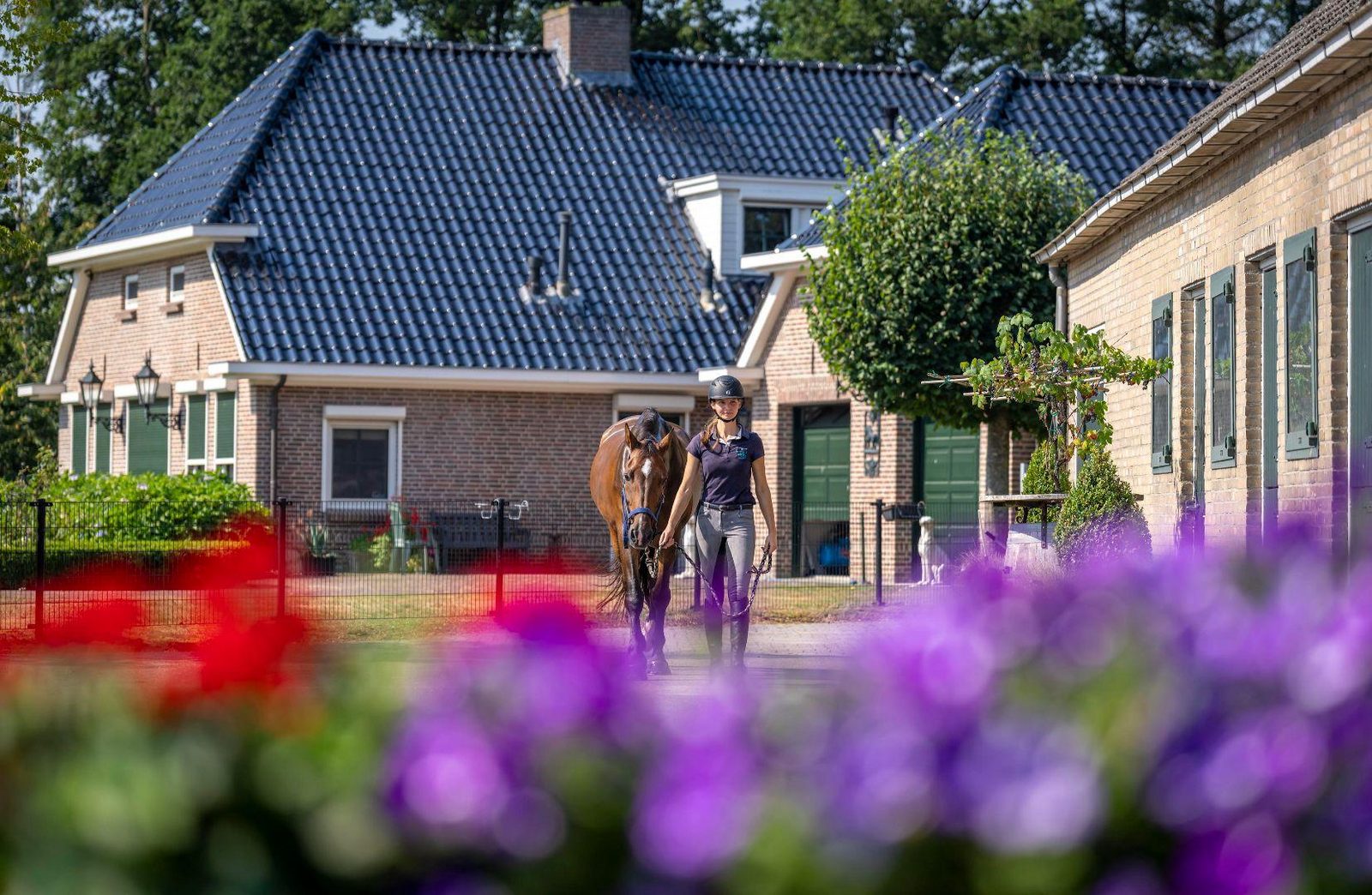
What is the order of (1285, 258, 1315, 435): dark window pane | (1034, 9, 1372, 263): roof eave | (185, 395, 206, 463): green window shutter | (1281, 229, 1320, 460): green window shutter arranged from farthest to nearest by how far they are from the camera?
(185, 395, 206, 463): green window shutter < (1285, 258, 1315, 435): dark window pane < (1281, 229, 1320, 460): green window shutter < (1034, 9, 1372, 263): roof eave

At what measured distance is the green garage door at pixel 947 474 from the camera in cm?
3089

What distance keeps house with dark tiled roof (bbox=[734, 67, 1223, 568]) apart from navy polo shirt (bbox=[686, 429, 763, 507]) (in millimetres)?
14904

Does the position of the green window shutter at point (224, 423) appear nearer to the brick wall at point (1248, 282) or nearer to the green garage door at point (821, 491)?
the green garage door at point (821, 491)

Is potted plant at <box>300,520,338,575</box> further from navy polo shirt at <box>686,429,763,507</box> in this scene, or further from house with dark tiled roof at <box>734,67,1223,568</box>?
navy polo shirt at <box>686,429,763,507</box>

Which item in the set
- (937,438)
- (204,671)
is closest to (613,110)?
(937,438)

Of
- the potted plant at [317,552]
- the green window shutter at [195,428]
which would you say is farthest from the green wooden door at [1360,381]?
the green window shutter at [195,428]

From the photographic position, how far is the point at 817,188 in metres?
35.8

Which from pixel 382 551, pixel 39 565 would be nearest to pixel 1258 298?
pixel 39 565

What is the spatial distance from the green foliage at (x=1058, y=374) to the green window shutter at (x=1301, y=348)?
12.2ft

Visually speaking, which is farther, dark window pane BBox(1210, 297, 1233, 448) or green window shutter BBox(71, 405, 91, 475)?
green window shutter BBox(71, 405, 91, 475)

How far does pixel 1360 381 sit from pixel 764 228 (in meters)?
22.7

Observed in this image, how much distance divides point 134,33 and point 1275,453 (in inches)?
1757

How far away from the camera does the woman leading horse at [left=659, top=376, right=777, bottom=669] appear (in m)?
14.5

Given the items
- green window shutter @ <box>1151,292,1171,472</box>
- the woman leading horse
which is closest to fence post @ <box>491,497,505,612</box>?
green window shutter @ <box>1151,292,1171,472</box>
